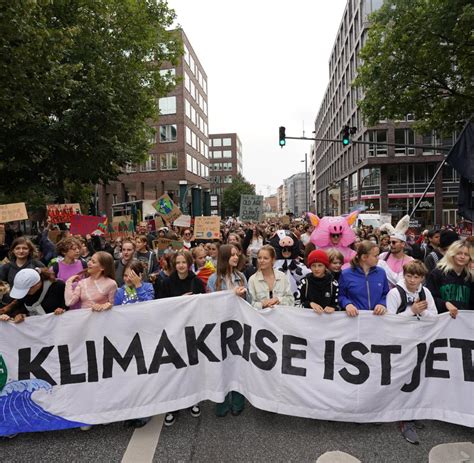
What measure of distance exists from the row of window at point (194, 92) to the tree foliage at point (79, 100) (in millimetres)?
27755

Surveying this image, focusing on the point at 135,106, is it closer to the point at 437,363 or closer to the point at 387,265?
the point at 387,265

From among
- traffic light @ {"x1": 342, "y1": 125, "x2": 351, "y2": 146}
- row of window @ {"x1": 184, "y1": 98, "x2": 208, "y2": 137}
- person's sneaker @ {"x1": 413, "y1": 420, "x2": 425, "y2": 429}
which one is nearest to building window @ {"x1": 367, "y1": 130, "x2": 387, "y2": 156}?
row of window @ {"x1": 184, "y1": 98, "x2": 208, "y2": 137}

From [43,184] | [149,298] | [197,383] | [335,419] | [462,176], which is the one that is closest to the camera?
[335,419]

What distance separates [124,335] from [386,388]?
2.35 meters

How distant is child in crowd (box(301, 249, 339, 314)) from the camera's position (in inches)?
153

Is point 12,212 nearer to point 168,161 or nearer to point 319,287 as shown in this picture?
point 319,287

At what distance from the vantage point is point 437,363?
11.7 feet

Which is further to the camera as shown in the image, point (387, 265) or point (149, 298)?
point (387, 265)

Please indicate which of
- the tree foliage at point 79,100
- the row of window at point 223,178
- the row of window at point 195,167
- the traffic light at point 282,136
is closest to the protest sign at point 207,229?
the tree foliage at point 79,100

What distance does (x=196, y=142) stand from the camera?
5056 cm

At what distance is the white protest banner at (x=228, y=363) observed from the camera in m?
3.52

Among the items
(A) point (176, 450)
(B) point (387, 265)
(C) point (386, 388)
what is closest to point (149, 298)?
(A) point (176, 450)

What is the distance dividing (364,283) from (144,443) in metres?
2.41

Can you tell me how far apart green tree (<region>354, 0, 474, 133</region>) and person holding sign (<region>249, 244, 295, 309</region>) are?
1221 centimetres
